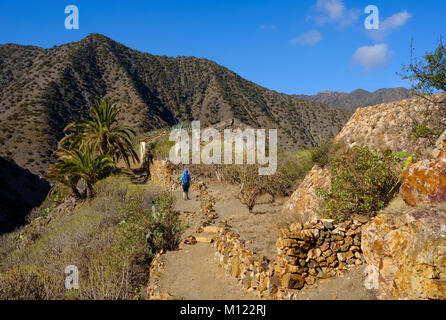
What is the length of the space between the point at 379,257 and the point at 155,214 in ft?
19.1

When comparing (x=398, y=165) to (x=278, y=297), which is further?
(x=398, y=165)

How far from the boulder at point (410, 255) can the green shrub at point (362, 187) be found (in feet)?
4.51

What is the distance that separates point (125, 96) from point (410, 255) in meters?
52.4

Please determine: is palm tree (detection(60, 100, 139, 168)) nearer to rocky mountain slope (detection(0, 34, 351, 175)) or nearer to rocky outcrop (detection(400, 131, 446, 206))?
rocky outcrop (detection(400, 131, 446, 206))

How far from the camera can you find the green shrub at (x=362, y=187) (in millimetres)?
5293

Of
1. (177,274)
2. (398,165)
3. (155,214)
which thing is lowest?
(177,274)

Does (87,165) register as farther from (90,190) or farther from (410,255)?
(410,255)

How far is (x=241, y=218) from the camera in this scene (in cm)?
872

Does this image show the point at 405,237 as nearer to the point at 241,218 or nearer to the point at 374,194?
the point at 374,194

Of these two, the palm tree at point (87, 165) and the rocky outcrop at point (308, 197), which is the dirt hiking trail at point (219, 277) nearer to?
the rocky outcrop at point (308, 197)

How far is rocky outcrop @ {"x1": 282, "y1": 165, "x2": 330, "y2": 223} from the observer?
6.96 meters
